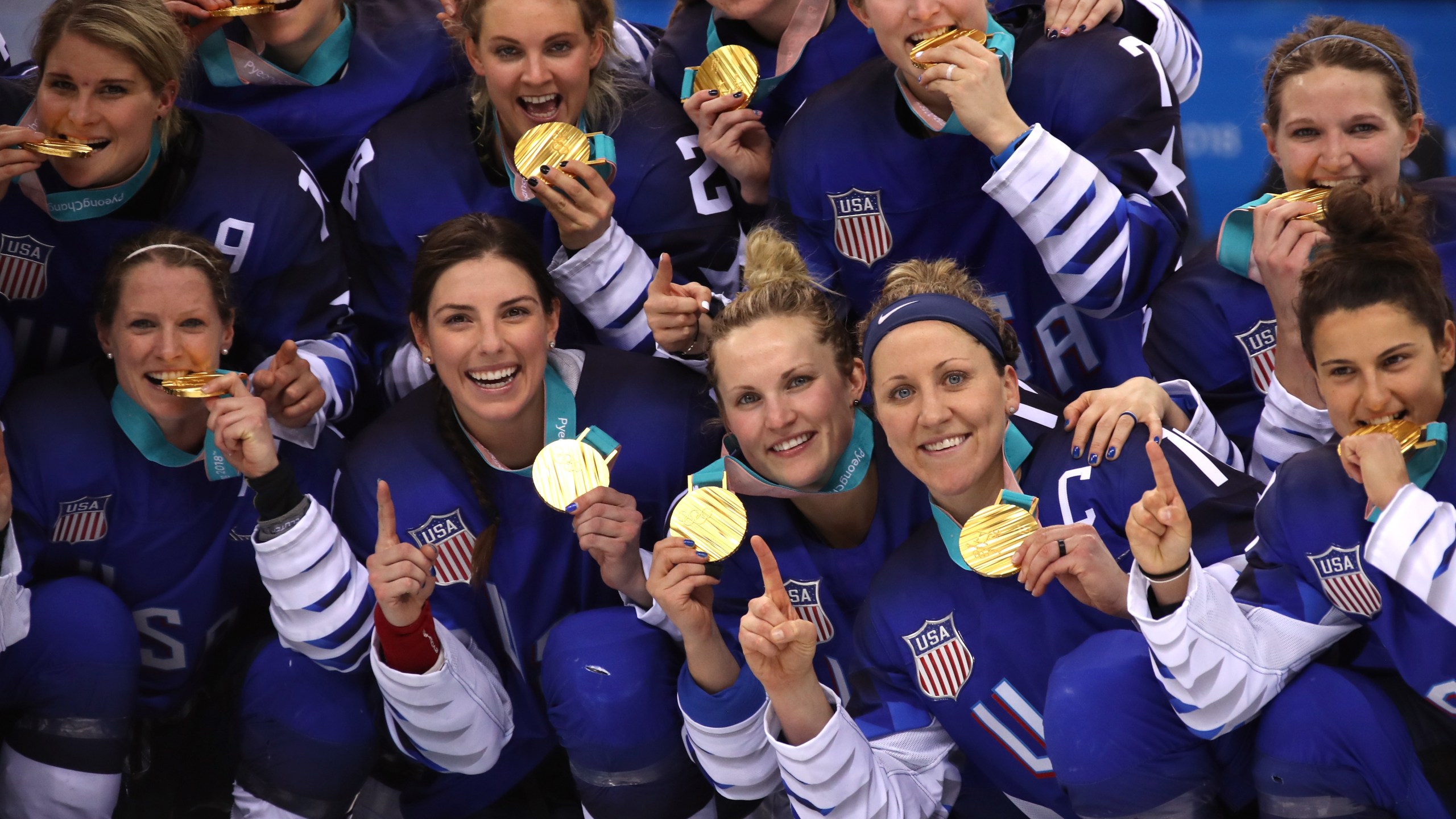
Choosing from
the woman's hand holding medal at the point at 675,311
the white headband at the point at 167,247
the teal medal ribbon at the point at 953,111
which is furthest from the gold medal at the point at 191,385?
the teal medal ribbon at the point at 953,111

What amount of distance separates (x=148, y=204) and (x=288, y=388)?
1.77 feet

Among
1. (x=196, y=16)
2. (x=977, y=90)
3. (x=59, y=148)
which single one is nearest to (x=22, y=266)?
(x=59, y=148)

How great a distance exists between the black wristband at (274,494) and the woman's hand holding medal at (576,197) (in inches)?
28.5

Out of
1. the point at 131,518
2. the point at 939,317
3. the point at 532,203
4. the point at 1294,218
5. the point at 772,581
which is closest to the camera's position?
the point at 772,581

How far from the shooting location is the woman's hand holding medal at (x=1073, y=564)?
2.34 meters

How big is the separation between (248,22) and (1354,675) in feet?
8.60

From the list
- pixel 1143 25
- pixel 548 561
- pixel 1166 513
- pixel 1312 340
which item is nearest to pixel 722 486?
pixel 548 561

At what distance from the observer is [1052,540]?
2.34m

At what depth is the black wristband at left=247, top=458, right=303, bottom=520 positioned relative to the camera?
2.81 meters

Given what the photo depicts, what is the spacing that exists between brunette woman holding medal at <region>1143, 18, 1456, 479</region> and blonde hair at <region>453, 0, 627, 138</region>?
1.25 m

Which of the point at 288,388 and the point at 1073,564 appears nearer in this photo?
the point at 1073,564

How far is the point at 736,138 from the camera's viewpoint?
3.23 meters

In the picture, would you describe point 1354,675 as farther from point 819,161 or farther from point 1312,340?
point 819,161

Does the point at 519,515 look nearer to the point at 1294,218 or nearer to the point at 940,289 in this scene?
the point at 940,289
